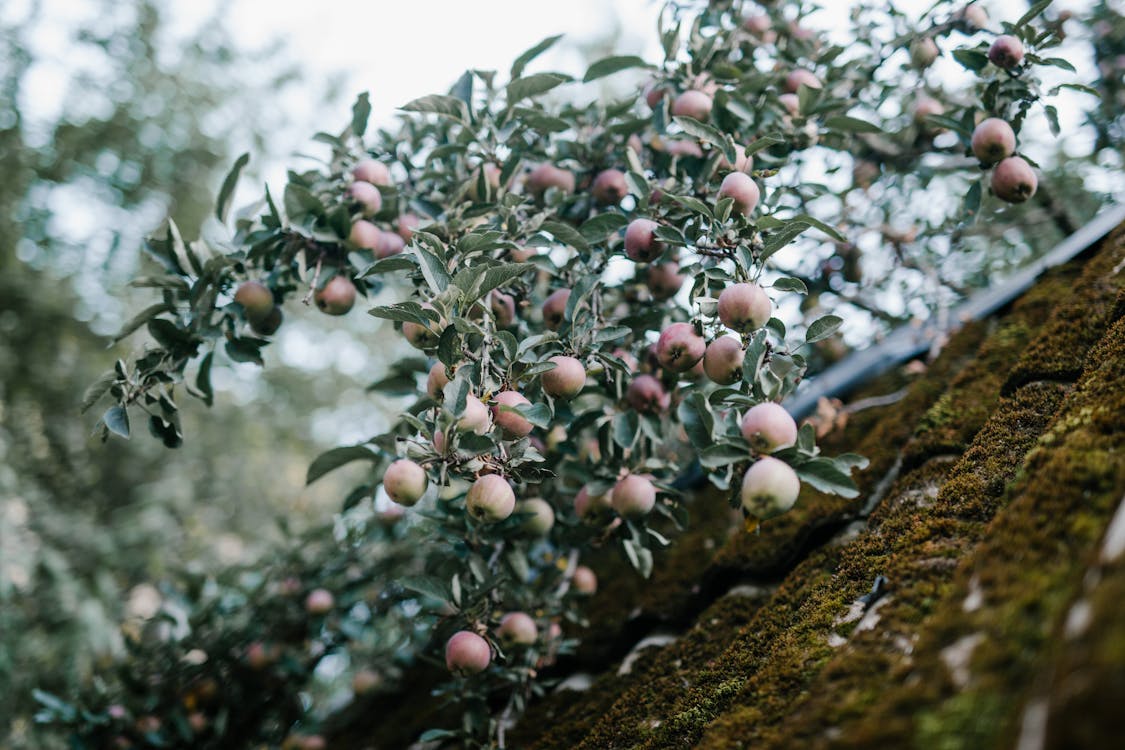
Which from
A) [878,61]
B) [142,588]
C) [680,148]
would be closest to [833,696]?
[680,148]

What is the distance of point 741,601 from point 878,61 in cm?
139

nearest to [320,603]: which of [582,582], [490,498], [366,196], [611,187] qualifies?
[582,582]

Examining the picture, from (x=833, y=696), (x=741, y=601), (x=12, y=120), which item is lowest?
(x=741, y=601)

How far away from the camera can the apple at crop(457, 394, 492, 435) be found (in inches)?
44.3

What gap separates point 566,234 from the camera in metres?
1.40

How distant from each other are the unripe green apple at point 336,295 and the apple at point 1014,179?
1.37 meters

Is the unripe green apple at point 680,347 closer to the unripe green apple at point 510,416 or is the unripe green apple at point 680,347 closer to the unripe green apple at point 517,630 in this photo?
the unripe green apple at point 510,416

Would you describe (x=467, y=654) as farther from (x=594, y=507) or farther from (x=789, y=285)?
(x=789, y=285)

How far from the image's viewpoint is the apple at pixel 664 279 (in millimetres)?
1620

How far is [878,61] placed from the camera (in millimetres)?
1872

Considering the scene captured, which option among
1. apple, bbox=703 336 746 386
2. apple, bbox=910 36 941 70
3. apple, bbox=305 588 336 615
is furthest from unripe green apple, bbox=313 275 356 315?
apple, bbox=910 36 941 70

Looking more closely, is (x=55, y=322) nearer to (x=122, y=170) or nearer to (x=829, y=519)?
(x=122, y=170)

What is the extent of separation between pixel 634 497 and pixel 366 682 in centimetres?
152

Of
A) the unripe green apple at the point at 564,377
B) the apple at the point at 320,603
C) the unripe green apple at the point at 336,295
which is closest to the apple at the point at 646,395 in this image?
the unripe green apple at the point at 564,377
